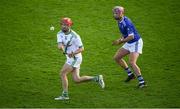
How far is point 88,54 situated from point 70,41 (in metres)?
3.84

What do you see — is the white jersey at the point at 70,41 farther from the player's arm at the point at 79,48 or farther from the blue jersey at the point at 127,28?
the blue jersey at the point at 127,28

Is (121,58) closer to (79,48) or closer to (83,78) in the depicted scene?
(83,78)

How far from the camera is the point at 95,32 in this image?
18.9 meters

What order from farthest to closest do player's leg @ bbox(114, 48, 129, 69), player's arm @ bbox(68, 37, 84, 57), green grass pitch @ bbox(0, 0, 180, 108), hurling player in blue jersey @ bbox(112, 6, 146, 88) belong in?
player's leg @ bbox(114, 48, 129, 69), hurling player in blue jersey @ bbox(112, 6, 146, 88), green grass pitch @ bbox(0, 0, 180, 108), player's arm @ bbox(68, 37, 84, 57)

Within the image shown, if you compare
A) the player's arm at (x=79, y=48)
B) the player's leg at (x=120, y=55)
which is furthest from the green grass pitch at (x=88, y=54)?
the player's arm at (x=79, y=48)

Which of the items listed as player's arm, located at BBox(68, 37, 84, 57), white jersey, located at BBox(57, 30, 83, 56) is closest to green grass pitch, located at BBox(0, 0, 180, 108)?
player's arm, located at BBox(68, 37, 84, 57)

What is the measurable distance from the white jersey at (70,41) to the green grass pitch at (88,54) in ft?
4.17

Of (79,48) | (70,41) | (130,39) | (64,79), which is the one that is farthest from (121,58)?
(64,79)

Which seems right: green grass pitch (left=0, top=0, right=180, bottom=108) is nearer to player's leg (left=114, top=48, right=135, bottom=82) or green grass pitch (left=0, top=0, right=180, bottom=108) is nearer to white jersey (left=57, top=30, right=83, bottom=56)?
player's leg (left=114, top=48, right=135, bottom=82)

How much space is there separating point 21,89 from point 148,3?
822 centimetres

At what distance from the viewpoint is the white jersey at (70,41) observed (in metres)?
13.6

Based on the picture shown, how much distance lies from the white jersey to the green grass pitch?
127 centimetres

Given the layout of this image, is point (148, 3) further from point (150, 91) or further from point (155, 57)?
point (150, 91)

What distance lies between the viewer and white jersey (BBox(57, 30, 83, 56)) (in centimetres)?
1356
